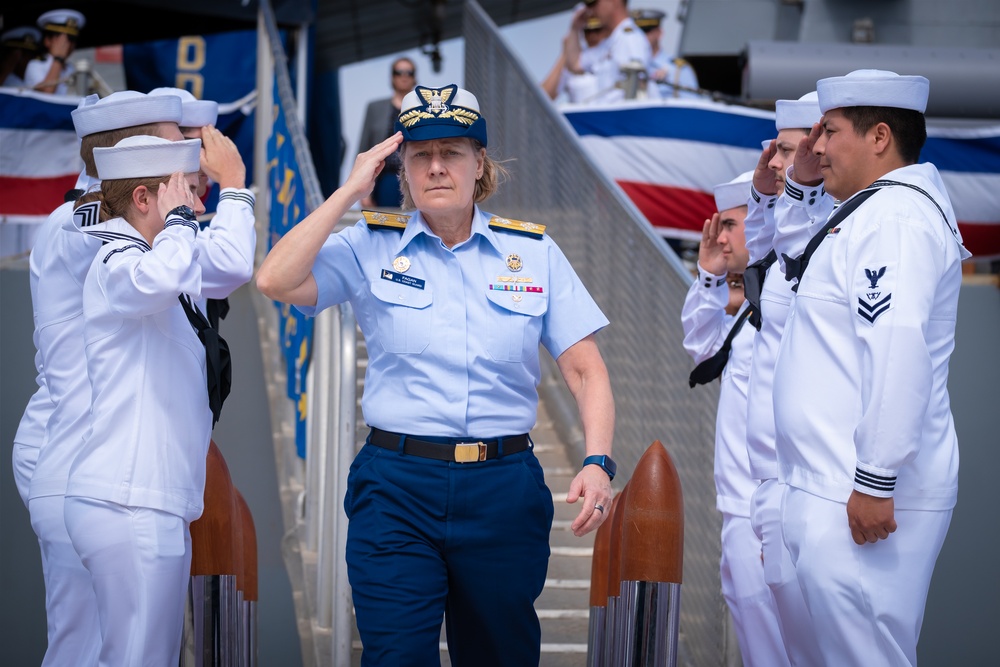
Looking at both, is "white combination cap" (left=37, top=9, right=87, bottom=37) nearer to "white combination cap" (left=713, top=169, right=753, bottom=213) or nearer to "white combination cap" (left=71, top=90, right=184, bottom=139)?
"white combination cap" (left=71, top=90, right=184, bottom=139)

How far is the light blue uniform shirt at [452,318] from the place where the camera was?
344 centimetres

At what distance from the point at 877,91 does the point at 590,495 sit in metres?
1.32

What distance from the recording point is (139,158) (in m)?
3.52

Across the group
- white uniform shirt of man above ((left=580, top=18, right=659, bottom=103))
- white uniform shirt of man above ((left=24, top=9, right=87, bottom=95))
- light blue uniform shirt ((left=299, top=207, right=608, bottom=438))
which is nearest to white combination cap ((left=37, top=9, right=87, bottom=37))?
white uniform shirt of man above ((left=24, top=9, right=87, bottom=95))

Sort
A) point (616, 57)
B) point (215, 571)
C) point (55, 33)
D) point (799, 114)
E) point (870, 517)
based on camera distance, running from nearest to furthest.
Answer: point (870, 517) < point (215, 571) < point (799, 114) < point (55, 33) < point (616, 57)

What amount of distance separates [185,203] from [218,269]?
23 cm

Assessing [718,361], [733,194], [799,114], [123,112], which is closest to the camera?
[123,112]

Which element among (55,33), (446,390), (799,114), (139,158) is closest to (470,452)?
(446,390)

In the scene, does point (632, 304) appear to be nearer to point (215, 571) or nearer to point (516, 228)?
point (516, 228)

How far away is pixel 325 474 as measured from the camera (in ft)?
15.7

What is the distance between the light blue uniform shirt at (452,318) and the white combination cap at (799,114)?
41.2 inches

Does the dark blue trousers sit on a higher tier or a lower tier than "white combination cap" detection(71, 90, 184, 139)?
lower

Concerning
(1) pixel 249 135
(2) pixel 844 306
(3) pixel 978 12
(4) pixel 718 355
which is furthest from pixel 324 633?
(3) pixel 978 12

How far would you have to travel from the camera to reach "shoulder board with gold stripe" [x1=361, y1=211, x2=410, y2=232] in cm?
361
